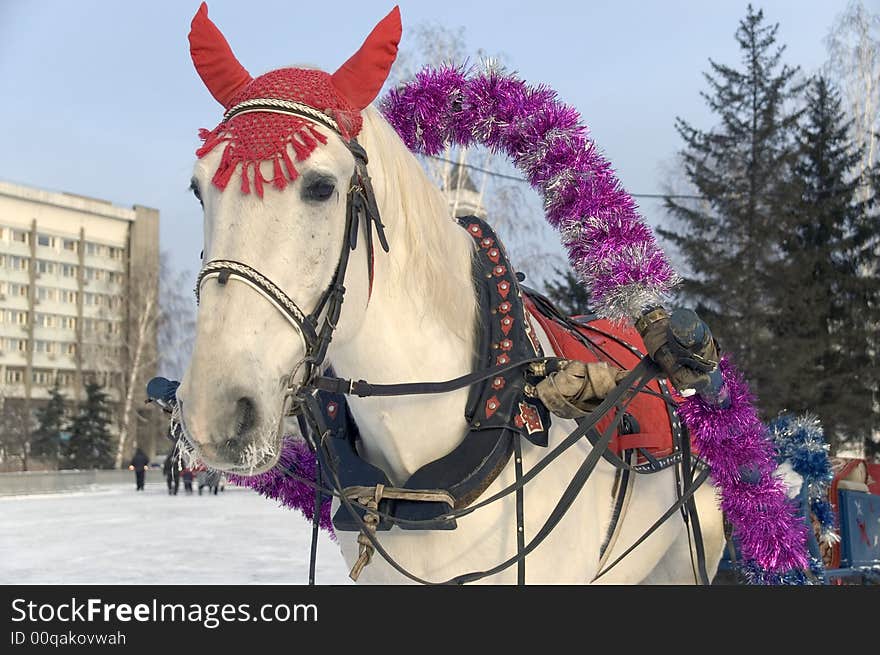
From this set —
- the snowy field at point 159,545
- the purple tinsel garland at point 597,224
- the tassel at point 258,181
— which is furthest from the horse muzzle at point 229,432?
the snowy field at point 159,545

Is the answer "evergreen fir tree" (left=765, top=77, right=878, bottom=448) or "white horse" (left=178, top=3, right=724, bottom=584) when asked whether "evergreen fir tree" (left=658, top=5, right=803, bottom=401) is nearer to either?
"evergreen fir tree" (left=765, top=77, right=878, bottom=448)

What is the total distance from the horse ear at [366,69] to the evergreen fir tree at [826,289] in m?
17.1

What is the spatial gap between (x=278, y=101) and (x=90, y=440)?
3658 centimetres

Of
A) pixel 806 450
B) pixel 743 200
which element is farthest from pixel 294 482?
pixel 743 200

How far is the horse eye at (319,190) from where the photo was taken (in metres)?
1.95

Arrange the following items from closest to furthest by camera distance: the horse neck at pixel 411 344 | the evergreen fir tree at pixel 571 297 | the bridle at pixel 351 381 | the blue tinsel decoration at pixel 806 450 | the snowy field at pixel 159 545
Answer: the bridle at pixel 351 381
the horse neck at pixel 411 344
the blue tinsel decoration at pixel 806 450
the snowy field at pixel 159 545
the evergreen fir tree at pixel 571 297

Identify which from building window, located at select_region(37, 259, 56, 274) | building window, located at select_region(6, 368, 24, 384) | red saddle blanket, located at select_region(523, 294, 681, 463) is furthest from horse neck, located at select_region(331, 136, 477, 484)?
building window, located at select_region(37, 259, 56, 274)

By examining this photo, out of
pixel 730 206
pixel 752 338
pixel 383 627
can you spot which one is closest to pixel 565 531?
pixel 383 627

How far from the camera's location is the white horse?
71.5 inches

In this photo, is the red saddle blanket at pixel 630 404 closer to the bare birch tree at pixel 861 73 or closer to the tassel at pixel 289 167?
the tassel at pixel 289 167

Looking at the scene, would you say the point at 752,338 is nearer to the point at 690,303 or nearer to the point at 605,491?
the point at 690,303

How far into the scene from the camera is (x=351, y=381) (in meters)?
2.29

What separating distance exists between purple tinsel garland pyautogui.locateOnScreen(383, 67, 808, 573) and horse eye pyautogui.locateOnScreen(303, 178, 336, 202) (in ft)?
4.16

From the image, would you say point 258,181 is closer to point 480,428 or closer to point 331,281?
point 331,281
